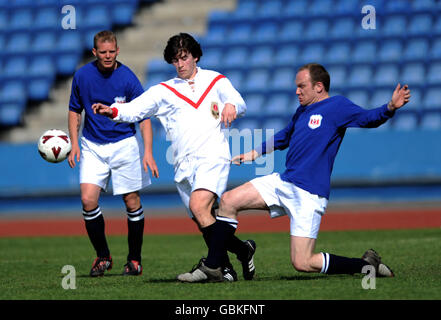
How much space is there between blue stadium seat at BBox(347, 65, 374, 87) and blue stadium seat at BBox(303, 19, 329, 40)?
128cm

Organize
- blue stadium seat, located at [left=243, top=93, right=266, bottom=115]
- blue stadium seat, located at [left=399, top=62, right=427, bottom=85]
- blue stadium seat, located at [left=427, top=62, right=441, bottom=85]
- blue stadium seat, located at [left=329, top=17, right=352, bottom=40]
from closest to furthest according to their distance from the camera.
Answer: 1. blue stadium seat, located at [left=427, top=62, right=441, bottom=85]
2. blue stadium seat, located at [left=399, top=62, right=427, bottom=85]
3. blue stadium seat, located at [left=243, top=93, right=266, bottom=115]
4. blue stadium seat, located at [left=329, top=17, right=352, bottom=40]

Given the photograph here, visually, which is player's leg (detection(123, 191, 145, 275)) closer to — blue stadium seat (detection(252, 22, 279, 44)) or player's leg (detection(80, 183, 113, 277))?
player's leg (detection(80, 183, 113, 277))

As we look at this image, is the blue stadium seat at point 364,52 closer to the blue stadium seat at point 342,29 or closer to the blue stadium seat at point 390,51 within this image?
the blue stadium seat at point 390,51

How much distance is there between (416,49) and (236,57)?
4268mm

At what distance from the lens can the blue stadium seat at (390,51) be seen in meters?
17.8

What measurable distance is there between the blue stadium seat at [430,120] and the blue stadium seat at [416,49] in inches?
64.1

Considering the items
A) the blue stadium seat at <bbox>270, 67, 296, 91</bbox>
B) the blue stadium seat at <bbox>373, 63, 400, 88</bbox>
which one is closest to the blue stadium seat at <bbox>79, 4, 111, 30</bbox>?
the blue stadium seat at <bbox>270, 67, 296, 91</bbox>

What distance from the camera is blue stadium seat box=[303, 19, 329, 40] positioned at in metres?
18.8

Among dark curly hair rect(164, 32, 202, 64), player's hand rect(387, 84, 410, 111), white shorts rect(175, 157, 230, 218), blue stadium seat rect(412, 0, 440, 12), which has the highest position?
blue stadium seat rect(412, 0, 440, 12)

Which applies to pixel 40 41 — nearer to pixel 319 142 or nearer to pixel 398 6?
pixel 398 6

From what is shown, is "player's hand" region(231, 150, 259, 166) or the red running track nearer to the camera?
"player's hand" region(231, 150, 259, 166)

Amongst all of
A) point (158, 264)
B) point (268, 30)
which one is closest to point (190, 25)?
point (268, 30)

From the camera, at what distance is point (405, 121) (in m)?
16.7

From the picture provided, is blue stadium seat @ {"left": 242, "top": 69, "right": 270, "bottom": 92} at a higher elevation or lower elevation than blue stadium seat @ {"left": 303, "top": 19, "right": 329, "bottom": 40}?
lower
